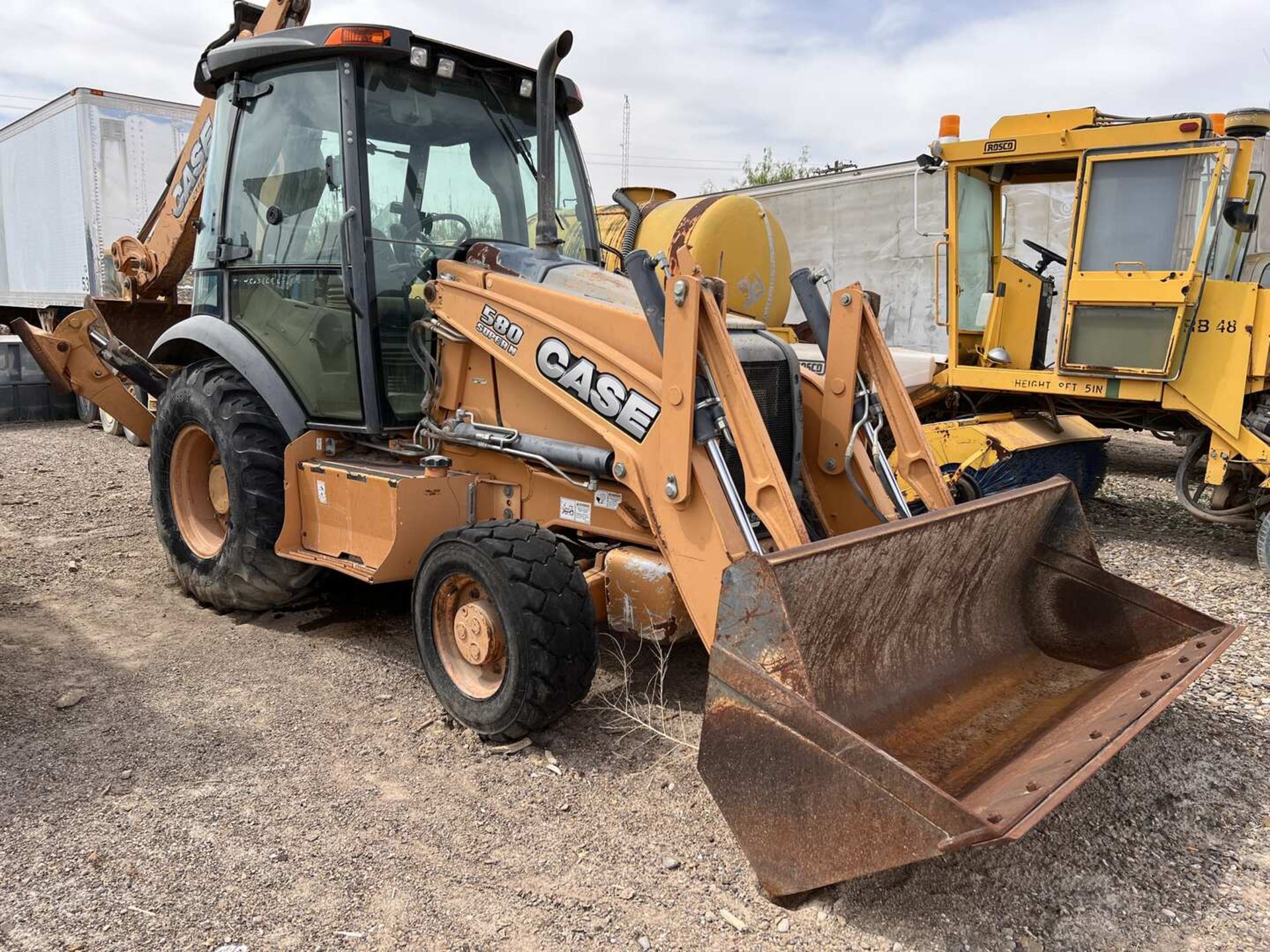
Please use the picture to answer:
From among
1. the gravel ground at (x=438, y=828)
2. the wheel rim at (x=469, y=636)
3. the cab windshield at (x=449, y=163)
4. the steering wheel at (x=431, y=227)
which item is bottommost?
the gravel ground at (x=438, y=828)

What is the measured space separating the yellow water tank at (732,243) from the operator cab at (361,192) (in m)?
2.36

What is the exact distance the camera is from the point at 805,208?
624 inches

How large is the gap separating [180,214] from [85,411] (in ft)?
22.3

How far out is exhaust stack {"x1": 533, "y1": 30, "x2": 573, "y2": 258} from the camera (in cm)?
375

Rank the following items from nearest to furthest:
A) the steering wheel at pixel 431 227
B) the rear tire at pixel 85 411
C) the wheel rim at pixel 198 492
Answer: the steering wheel at pixel 431 227 → the wheel rim at pixel 198 492 → the rear tire at pixel 85 411

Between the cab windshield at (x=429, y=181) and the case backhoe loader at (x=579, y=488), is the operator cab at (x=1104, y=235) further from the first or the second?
the cab windshield at (x=429, y=181)

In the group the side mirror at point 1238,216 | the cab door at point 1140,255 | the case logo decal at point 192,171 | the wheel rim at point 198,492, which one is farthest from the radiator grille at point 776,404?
the side mirror at point 1238,216

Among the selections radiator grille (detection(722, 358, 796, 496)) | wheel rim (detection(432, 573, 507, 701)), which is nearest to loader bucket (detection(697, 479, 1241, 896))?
radiator grille (detection(722, 358, 796, 496))

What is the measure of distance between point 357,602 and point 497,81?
108 inches

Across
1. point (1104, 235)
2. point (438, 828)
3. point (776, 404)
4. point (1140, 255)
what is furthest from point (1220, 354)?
point (438, 828)

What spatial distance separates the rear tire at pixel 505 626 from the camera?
10.6 feet

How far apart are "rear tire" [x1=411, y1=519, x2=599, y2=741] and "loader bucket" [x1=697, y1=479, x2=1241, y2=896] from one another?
77 cm

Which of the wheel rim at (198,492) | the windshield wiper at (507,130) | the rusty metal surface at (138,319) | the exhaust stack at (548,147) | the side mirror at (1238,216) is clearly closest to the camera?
the exhaust stack at (548,147)

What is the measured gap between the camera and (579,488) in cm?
372
